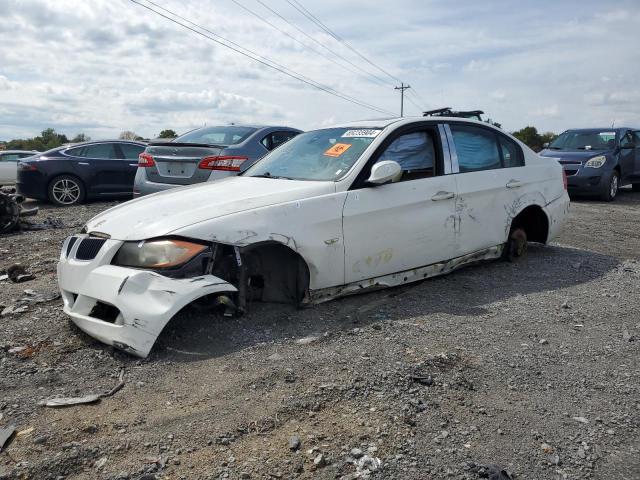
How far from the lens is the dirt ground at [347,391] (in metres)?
2.59

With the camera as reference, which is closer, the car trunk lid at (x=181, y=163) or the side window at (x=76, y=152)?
the car trunk lid at (x=181, y=163)

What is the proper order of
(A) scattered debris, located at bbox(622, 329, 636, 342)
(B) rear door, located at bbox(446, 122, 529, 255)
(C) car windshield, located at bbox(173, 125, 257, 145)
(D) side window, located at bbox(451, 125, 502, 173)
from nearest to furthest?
(A) scattered debris, located at bbox(622, 329, 636, 342), (B) rear door, located at bbox(446, 122, 529, 255), (D) side window, located at bbox(451, 125, 502, 173), (C) car windshield, located at bbox(173, 125, 257, 145)

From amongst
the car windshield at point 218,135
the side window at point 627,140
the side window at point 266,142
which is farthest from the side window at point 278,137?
the side window at point 627,140

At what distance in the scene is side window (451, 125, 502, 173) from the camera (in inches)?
215

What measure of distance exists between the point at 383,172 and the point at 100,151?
10065mm

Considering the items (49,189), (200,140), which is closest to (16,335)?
(200,140)

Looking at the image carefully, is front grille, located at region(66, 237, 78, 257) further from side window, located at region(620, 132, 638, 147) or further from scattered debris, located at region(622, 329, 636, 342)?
side window, located at region(620, 132, 638, 147)

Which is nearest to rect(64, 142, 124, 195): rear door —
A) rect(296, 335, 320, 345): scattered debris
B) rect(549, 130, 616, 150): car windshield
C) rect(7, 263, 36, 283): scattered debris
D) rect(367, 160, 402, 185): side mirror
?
rect(7, 263, 36, 283): scattered debris

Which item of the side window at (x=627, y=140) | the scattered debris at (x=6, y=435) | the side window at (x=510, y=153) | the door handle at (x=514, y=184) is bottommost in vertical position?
the scattered debris at (x=6, y=435)

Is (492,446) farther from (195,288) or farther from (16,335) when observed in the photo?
(16,335)

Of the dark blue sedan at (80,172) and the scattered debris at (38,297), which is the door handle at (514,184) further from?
the dark blue sedan at (80,172)

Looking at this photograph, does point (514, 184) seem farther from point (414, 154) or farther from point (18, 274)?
point (18, 274)

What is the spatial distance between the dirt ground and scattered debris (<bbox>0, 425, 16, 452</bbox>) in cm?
4

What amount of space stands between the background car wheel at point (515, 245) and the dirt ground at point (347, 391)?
3.37ft
